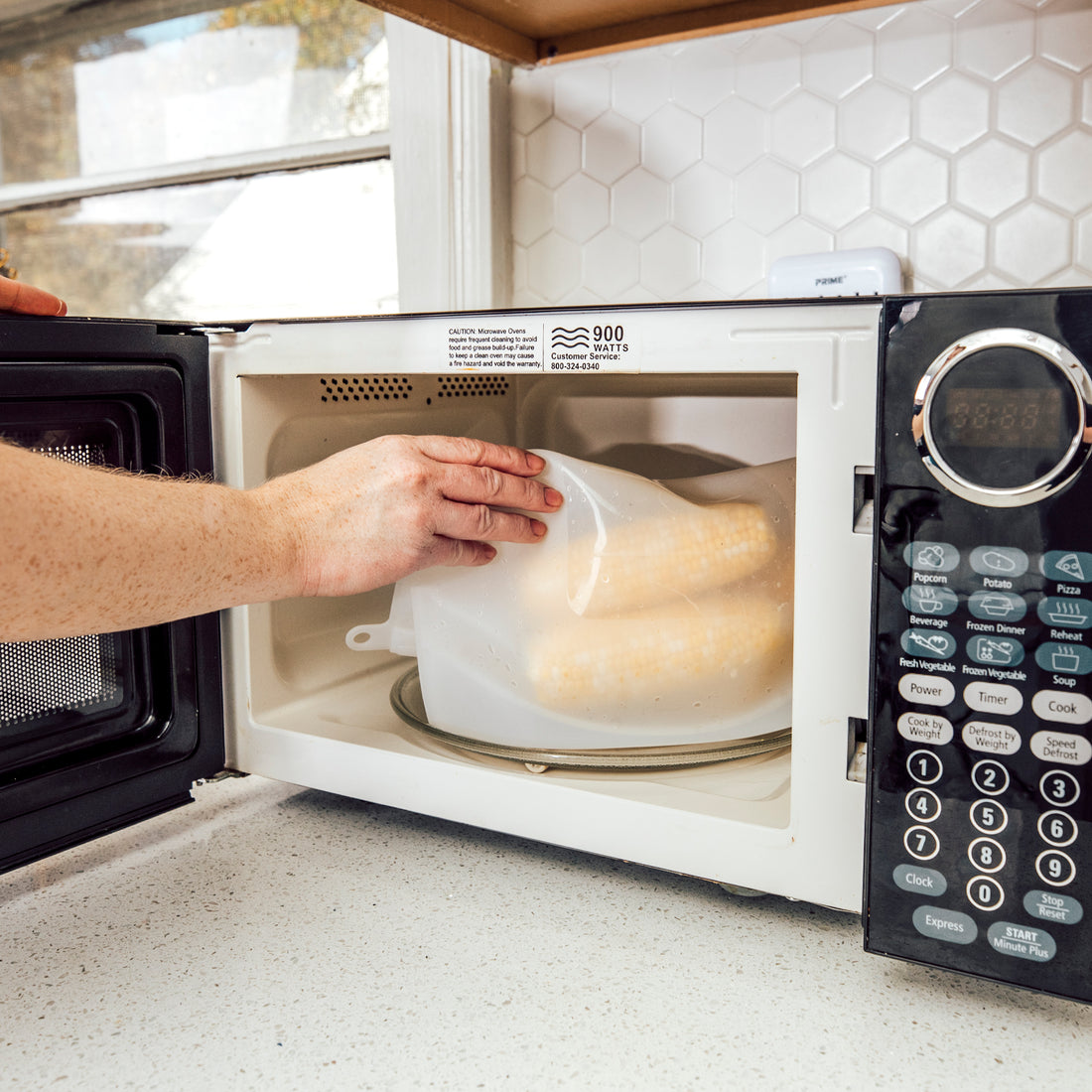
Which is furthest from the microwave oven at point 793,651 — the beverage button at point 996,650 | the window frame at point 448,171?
the window frame at point 448,171

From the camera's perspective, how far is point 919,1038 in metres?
0.46

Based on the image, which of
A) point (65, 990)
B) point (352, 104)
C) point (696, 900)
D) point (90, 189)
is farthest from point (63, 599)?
point (90, 189)

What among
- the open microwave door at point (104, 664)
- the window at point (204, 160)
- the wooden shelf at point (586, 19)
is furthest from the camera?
the window at point (204, 160)

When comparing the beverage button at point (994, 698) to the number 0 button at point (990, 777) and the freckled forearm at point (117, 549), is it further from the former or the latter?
the freckled forearm at point (117, 549)

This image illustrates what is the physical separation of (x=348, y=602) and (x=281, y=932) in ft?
1.17

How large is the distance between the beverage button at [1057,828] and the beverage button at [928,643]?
82 mm

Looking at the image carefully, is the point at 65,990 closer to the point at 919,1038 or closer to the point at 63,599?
the point at 63,599

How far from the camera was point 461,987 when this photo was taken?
0.50m

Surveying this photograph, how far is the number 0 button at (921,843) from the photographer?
0.45 m

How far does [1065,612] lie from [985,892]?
0.45 feet

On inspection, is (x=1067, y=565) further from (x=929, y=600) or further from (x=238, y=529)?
(x=238, y=529)

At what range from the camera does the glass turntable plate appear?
634 millimetres

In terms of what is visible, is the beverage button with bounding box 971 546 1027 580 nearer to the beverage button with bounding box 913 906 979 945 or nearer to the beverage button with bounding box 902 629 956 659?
the beverage button with bounding box 902 629 956 659

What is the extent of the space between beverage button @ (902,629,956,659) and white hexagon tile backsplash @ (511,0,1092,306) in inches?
20.0
